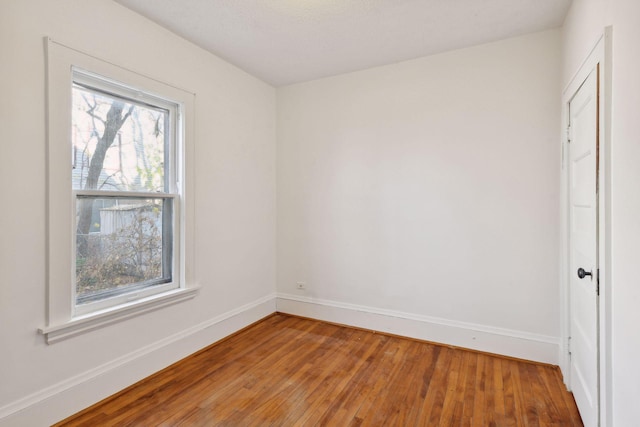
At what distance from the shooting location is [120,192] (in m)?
2.28

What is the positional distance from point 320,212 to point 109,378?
2337mm

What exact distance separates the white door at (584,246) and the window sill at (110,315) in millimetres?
2798

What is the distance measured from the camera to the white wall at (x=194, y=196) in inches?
68.3

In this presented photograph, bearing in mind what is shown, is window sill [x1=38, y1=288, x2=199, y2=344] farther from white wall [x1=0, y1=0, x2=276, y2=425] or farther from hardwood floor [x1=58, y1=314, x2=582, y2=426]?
hardwood floor [x1=58, y1=314, x2=582, y2=426]

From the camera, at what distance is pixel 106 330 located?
2.17 metres

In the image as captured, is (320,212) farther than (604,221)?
Yes

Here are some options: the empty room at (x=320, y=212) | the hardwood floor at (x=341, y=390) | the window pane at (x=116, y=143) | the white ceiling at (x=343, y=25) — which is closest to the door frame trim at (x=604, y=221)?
the empty room at (x=320, y=212)

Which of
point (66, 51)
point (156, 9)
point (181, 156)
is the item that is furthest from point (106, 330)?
point (156, 9)

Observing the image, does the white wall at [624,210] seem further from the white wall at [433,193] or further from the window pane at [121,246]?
the window pane at [121,246]

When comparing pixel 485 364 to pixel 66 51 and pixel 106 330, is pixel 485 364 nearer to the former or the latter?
pixel 106 330

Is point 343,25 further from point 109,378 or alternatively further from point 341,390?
point 109,378

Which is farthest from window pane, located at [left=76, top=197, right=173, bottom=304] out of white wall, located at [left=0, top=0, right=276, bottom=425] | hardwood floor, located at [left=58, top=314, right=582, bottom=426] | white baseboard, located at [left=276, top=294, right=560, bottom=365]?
white baseboard, located at [left=276, top=294, right=560, bottom=365]

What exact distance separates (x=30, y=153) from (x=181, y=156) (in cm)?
102

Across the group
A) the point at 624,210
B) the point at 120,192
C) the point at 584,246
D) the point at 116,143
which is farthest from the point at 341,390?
the point at 116,143
